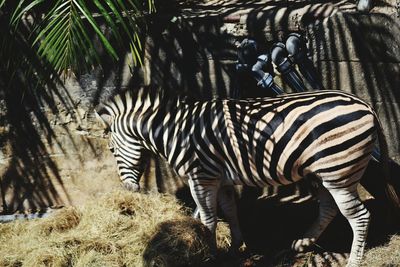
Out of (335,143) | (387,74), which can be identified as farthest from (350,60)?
(335,143)

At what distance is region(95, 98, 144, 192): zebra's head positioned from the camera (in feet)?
17.4

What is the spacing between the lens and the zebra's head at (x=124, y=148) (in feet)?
17.4

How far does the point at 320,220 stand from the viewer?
5062 mm

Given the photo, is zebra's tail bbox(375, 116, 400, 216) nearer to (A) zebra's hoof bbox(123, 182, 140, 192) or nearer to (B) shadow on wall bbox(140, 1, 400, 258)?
(B) shadow on wall bbox(140, 1, 400, 258)

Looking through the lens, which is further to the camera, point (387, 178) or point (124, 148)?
point (124, 148)

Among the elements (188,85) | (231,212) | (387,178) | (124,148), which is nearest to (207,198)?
(231,212)

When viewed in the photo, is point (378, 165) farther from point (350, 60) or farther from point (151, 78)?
point (151, 78)

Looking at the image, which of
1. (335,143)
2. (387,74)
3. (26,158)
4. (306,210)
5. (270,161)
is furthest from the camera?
(26,158)

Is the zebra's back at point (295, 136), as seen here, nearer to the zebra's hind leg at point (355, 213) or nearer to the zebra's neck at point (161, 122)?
the zebra's hind leg at point (355, 213)

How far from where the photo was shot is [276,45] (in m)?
5.29

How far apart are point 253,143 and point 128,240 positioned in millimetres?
1288

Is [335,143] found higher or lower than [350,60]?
lower

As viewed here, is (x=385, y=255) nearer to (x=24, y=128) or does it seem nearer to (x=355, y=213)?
(x=355, y=213)

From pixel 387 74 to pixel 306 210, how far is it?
147cm
